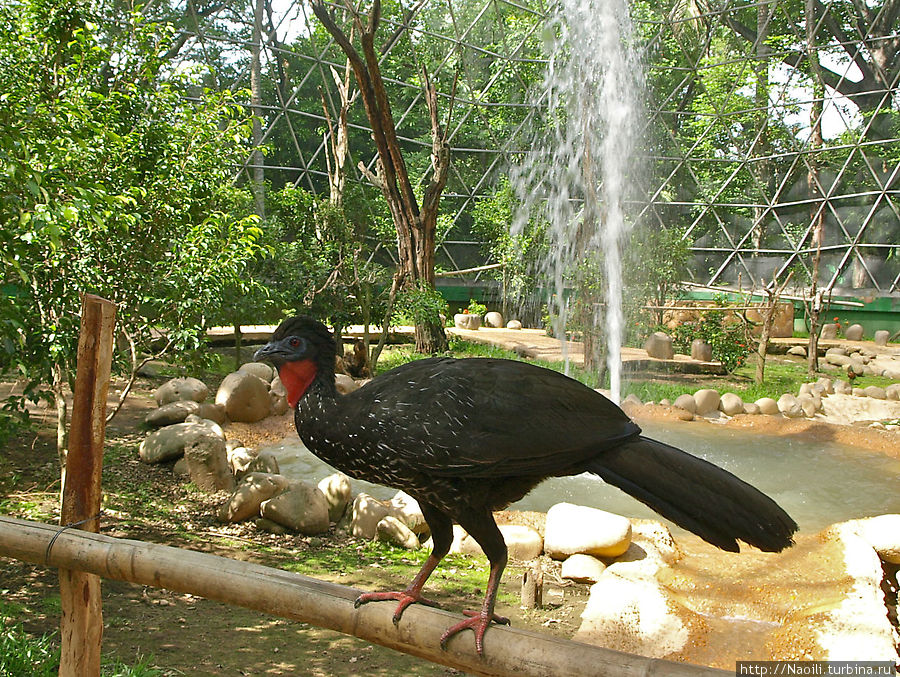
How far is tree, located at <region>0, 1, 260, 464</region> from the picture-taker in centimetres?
380

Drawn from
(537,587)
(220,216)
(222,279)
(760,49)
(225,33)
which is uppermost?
(760,49)

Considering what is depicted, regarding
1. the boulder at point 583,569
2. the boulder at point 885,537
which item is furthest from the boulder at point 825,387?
the boulder at point 583,569

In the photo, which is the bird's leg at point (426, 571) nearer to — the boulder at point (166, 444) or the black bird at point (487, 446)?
the black bird at point (487, 446)

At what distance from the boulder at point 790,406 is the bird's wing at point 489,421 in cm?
843

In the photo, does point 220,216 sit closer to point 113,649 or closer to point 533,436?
point 113,649

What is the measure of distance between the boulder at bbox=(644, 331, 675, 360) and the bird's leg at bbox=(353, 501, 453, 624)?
10.9 meters

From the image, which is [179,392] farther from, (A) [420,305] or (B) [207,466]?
(A) [420,305]

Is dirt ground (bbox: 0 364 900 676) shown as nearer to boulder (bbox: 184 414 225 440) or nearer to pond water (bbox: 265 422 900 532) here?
boulder (bbox: 184 414 225 440)

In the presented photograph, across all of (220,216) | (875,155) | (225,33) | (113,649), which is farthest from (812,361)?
(225,33)

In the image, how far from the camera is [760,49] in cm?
2023

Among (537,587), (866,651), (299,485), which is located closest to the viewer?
(866,651)

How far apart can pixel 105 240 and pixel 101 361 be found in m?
2.21

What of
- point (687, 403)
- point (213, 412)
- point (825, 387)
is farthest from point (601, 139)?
point (213, 412)

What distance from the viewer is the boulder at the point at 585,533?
15.8 feet
